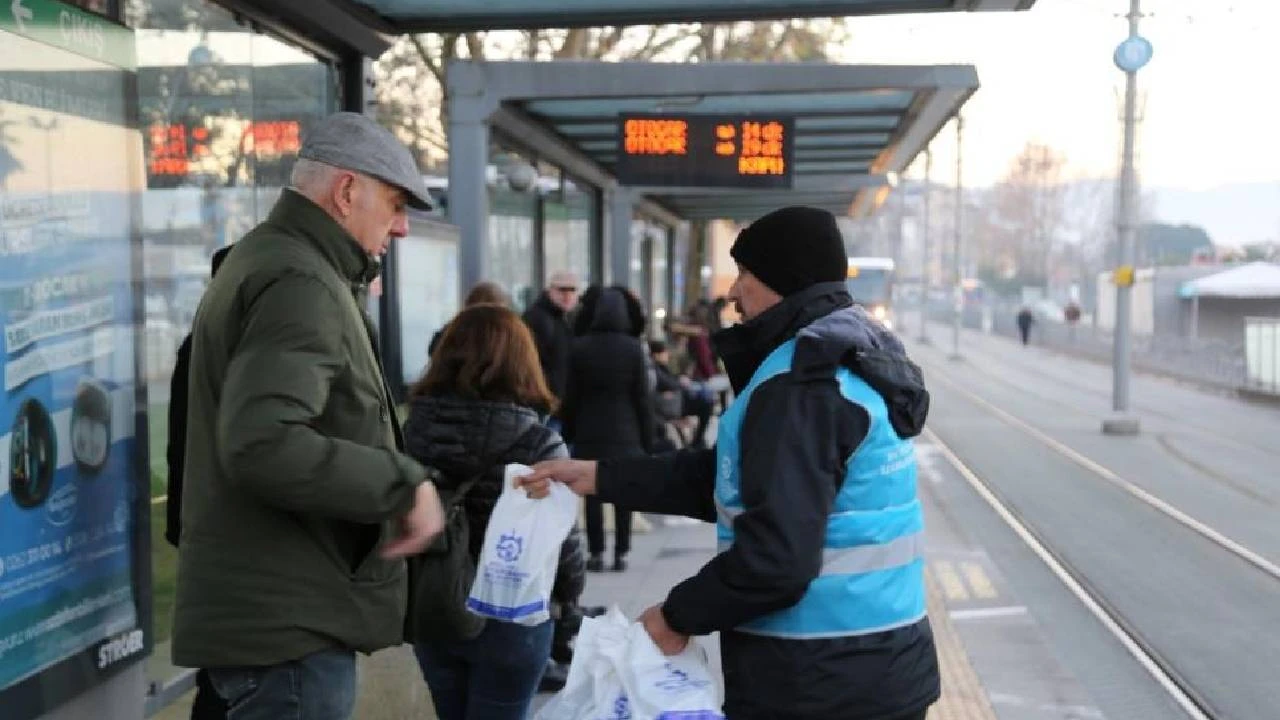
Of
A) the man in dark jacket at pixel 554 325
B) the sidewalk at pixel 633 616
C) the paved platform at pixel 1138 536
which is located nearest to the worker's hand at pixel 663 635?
the sidewalk at pixel 633 616

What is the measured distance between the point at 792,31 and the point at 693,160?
46.6 ft

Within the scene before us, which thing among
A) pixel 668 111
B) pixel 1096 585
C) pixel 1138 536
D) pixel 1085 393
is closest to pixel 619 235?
pixel 668 111

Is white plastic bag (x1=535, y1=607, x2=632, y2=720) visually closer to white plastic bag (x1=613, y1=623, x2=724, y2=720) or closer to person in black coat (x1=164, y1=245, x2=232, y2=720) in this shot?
white plastic bag (x1=613, y1=623, x2=724, y2=720)

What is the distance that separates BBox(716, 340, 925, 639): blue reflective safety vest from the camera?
2.59 meters

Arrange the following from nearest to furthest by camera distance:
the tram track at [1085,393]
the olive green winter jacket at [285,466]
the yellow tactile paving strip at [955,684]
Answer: the olive green winter jacket at [285,466], the yellow tactile paving strip at [955,684], the tram track at [1085,393]

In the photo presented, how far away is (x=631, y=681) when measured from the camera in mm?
2701

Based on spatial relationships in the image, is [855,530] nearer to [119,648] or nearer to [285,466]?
[285,466]

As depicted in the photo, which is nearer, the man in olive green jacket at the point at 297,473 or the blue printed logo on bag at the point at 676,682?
the man in olive green jacket at the point at 297,473

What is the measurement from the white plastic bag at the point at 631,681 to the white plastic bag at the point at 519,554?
0.89m

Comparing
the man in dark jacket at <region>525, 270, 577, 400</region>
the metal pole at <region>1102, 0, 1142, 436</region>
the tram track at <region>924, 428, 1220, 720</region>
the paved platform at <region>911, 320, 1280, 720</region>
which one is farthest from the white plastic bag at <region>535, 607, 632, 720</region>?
the metal pole at <region>1102, 0, 1142, 436</region>

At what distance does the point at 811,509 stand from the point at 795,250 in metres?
0.52

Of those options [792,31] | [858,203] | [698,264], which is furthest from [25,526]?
[698,264]

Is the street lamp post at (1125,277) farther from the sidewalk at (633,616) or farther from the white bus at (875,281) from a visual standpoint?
the white bus at (875,281)

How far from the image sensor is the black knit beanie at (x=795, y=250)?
2746 millimetres
